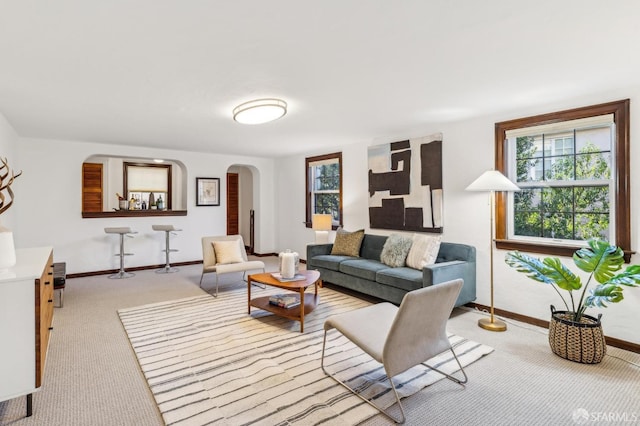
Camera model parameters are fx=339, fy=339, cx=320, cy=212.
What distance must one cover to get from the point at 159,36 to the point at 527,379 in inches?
131

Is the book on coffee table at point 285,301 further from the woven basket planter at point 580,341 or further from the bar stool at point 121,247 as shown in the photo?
the bar stool at point 121,247

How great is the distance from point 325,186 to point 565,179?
3.86m

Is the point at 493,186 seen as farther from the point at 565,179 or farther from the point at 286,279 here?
the point at 286,279

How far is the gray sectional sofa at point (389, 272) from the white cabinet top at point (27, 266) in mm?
3097

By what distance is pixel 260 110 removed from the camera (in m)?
3.33

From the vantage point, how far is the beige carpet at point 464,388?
1983 millimetres

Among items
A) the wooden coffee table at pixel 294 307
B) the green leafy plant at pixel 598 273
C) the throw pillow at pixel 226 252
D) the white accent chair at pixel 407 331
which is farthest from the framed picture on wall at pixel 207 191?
the green leafy plant at pixel 598 273

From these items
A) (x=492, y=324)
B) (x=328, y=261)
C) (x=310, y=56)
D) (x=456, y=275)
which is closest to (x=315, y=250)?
(x=328, y=261)

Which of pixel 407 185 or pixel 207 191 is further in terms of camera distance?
pixel 207 191

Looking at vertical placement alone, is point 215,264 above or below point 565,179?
below

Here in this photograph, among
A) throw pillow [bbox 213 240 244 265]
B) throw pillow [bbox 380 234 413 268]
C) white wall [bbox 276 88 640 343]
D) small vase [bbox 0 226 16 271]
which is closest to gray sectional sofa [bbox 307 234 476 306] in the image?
throw pillow [bbox 380 234 413 268]

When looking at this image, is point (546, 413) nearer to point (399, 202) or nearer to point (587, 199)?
point (587, 199)

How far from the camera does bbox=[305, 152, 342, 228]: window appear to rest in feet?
19.9

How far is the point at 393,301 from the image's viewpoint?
380 cm
